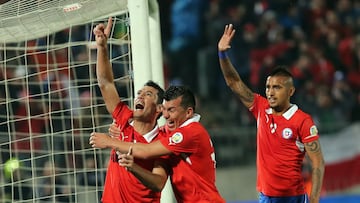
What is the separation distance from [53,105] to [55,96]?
0.10 metres

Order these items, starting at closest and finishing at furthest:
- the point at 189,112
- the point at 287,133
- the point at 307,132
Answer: the point at 189,112 < the point at 307,132 < the point at 287,133

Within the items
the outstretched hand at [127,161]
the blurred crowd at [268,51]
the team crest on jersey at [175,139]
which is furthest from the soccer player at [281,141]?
the blurred crowd at [268,51]

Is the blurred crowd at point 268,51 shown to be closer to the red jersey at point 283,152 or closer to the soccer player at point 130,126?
the red jersey at point 283,152

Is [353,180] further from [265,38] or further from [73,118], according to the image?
[73,118]

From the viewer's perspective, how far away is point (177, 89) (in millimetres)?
6926

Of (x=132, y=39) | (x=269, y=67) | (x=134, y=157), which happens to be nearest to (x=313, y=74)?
(x=269, y=67)

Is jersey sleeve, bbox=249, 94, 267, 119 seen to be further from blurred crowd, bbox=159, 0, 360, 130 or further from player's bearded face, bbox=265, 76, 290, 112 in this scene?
blurred crowd, bbox=159, 0, 360, 130

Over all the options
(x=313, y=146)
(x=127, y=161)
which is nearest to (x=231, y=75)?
(x=313, y=146)

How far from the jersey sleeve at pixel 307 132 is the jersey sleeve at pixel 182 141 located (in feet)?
4.26

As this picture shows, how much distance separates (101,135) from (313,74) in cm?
906

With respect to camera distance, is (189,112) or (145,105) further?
(145,105)

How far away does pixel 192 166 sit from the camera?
270 inches

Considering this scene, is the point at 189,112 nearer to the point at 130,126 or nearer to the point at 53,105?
the point at 130,126

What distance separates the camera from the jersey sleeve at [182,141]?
6.78 metres
